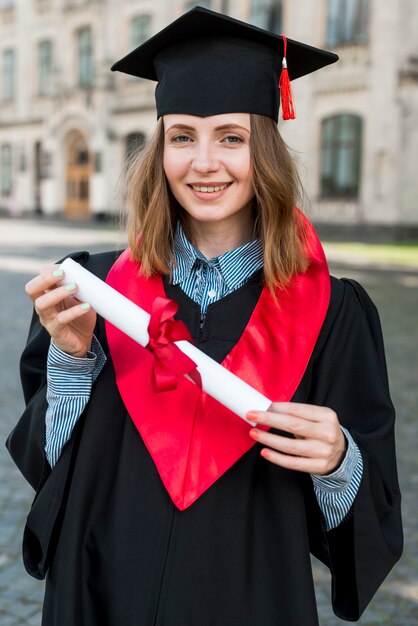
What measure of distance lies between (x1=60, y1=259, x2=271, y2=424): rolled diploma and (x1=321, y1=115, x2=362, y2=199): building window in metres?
20.8

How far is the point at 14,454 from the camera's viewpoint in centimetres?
180

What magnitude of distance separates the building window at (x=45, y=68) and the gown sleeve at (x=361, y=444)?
33.3m

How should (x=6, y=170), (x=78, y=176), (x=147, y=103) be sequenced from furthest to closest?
(x=6, y=170) → (x=78, y=176) → (x=147, y=103)

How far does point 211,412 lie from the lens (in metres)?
1.60

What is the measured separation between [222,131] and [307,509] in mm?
919

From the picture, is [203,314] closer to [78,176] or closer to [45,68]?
[78,176]

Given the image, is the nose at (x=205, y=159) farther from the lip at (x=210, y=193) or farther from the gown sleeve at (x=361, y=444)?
the gown sleeve at (x=361, y=444)

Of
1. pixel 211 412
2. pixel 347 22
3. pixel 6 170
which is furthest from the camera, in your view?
pixel 6 170

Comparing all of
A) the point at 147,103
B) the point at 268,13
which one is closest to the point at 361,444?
the point at 268,13

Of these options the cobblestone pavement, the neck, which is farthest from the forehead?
the cobblestone pavement

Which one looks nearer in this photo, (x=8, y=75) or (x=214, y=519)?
(x=214, y=519)

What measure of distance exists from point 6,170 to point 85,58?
7918 mm

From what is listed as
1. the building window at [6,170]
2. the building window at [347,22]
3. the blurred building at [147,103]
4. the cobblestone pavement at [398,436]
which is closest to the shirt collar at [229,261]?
the cobblestone pavement at [398,436]

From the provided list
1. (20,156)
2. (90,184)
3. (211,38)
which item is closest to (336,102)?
(90,184)
